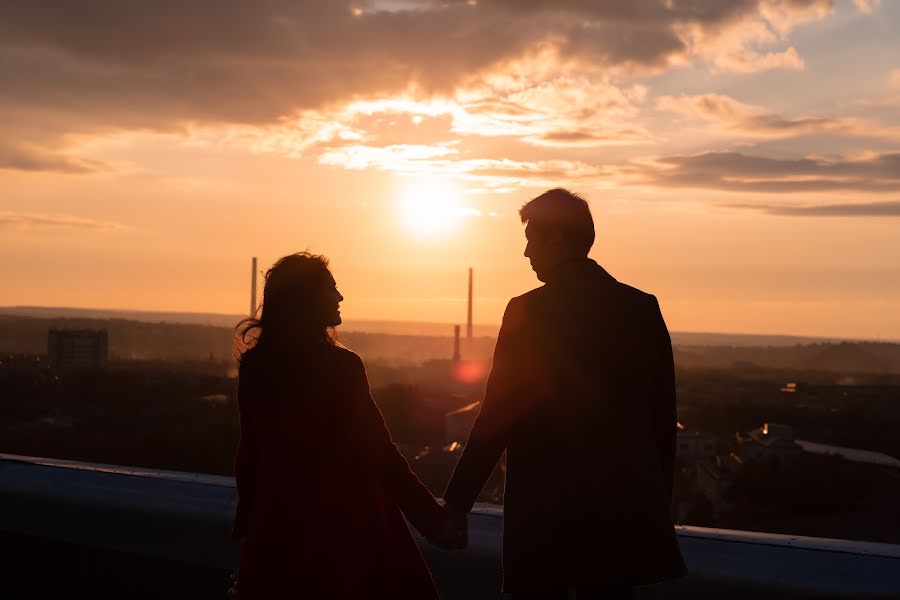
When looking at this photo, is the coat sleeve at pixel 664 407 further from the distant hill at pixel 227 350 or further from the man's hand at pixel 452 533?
the distant hill at pixel 227 350

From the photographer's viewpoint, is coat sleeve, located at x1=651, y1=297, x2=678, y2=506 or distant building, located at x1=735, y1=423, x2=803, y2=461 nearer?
coat sleeve, located at x1=651, y1=297, x2=678, y2=506

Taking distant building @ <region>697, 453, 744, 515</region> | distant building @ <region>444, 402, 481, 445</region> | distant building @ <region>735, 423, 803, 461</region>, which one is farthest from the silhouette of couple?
distant building @ <region>444, 402, 481, 445</region>

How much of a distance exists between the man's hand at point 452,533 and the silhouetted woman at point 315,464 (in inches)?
3.2

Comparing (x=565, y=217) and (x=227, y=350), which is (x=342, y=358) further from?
(x=227, y=350)

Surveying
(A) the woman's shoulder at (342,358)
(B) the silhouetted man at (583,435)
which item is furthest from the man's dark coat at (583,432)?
(A) the woman's shoulder at (342,358)

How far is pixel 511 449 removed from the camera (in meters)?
2.40

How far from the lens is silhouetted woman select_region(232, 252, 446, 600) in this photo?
250 cm

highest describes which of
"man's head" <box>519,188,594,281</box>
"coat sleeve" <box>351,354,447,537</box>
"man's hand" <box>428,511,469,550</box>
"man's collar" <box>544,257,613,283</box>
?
"man's head" <box>519,188,594,281</box>

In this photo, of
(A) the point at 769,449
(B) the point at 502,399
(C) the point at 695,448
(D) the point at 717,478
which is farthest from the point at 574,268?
(C) the point at 695,448

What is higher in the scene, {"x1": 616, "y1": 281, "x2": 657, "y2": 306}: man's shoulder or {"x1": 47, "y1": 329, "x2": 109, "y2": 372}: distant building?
{"x1": 616, "y1": 281, "x2": 657, "y2": 306}: man's shoulder

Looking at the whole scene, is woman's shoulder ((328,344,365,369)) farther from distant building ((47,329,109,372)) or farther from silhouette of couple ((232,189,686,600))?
distant building ((47,329,109,372))

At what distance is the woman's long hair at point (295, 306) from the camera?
2521mm

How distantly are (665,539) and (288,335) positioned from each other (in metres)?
1.04

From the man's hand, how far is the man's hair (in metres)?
0.76
